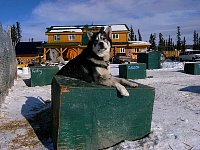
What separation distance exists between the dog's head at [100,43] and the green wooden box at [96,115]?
0.70 metres

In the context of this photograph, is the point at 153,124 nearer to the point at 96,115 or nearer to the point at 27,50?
the point at 96,115

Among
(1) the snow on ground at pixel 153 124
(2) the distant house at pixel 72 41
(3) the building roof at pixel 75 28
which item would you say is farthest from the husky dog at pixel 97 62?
(3) the building roof at pixel 75 28

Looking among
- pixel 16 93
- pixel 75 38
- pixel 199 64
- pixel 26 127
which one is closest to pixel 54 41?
pixel 75 38

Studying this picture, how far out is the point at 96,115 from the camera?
188 inches

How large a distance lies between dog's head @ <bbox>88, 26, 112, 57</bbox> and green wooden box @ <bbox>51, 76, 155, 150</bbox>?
2.31 feet

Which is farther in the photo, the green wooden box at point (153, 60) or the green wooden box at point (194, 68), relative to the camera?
the green wooden box at point (153, 60)

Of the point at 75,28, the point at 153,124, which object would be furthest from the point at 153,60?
the point at 75,28

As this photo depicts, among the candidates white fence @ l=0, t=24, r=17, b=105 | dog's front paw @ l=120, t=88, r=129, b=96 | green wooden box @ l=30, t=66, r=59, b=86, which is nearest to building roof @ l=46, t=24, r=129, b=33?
green wooden box @ l=30, t=66, r=59, b=86

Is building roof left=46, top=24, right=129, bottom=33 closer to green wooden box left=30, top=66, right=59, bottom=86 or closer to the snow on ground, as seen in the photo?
green wooden box left=30, top=66, right=59, bottom=86

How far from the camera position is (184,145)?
482 centimetres

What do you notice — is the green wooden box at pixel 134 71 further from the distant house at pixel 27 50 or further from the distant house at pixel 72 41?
the distant house at pixel 27 50

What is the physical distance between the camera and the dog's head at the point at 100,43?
5236mm

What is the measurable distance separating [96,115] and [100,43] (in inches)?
48.4

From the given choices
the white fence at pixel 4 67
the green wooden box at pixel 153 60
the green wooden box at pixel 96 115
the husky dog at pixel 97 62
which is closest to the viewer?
the green wooden box at pixel 96 115
